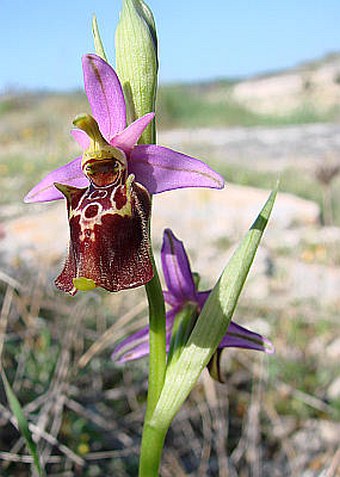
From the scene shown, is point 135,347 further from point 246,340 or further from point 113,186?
point 113,186

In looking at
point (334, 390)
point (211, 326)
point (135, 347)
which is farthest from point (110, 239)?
point (334, 390)

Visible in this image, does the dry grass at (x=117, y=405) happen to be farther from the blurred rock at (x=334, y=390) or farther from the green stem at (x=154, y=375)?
the green stem at (x=154, y=375)

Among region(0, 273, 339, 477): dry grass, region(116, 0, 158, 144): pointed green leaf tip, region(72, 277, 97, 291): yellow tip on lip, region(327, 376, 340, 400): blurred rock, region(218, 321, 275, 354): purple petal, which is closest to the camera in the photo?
region(72, 277, 97, 291): yellow tip on lip

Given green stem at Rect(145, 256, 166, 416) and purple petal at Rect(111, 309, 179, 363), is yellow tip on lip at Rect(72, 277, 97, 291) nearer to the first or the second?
green stem at Rect(145, 256, 166, 416)

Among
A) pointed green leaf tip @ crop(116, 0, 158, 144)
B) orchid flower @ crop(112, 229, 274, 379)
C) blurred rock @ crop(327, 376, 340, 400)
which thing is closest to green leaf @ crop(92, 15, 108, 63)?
pointed green leaf tip @ crop(116, 0, 158, 144)

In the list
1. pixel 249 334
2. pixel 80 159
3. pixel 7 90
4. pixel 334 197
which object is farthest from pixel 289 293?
Answer: pixel 7 90

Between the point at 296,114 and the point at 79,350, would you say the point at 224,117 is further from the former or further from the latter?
the point at 79,350
